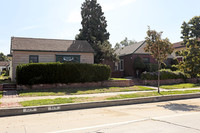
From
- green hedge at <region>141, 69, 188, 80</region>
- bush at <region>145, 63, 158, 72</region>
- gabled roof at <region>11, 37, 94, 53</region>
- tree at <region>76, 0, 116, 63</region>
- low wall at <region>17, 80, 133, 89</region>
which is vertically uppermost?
tree at <region>76, 0, 116, 63</region>

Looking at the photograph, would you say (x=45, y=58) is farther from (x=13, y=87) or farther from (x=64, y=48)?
(x=13, y=87)

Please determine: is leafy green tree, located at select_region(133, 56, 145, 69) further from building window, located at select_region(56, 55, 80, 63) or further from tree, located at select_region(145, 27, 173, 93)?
tree, located at select_region(145, 27, 173, 93)

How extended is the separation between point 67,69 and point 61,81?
1170 mm

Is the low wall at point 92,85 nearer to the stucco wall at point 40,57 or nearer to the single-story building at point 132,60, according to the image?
the stucco wall at point 40,57

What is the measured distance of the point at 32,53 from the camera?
62.2ft

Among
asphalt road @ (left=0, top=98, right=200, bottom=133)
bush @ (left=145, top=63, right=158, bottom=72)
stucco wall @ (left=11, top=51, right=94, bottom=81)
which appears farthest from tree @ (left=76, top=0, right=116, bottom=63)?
asphalt road @ (left=0, top=98, right=200, bottom=133)

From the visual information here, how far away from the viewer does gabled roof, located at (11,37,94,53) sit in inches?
750

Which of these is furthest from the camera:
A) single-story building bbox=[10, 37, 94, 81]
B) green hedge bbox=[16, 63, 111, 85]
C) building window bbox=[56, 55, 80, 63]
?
building window bbox=[56, 55, 80, 63]

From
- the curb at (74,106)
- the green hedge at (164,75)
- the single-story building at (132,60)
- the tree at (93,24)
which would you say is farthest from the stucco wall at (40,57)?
the curb at (74,106)

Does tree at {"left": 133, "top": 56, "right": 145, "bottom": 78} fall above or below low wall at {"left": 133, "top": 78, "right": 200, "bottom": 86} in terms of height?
above

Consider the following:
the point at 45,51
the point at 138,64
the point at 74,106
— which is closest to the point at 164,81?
the point at 138,64

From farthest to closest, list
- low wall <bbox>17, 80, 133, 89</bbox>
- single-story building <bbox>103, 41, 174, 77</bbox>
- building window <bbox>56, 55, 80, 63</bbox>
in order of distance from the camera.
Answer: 1. single-story building <bbox>103, 41, 174, 77</bbox>
2. building window <bbox>56, 55, 80, 63</bbox>
3. low wall <bbox>17, 80, 133, 89</bbox>

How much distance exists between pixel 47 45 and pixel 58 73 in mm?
6371

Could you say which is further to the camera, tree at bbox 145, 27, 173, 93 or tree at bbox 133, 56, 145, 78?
tree at bbox 133, 56, 145, 78
